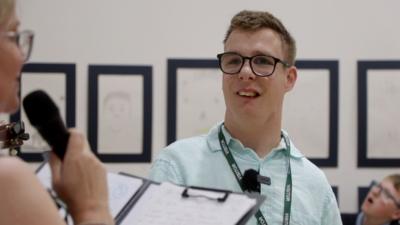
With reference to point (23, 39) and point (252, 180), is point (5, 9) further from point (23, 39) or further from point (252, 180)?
point (252, 180)

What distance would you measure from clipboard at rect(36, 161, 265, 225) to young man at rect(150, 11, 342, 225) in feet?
1.48

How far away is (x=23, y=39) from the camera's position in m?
0.94

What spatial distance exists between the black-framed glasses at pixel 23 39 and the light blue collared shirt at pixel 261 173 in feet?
2.64

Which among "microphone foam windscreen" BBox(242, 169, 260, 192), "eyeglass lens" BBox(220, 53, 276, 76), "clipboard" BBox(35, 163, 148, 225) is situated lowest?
"microphone foam windscreen" BBox(242, 169, 260, 192)

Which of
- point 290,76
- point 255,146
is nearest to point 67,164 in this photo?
point 255,146

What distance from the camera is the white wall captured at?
135 inches

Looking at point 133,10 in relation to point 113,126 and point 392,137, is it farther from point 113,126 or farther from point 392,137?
point 392,137

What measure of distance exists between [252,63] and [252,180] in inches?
14.5

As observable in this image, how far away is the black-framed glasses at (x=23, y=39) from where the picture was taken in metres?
0.92

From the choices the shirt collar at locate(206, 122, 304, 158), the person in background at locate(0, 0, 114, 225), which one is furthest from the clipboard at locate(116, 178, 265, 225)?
the shirt collar at locate(206, 122, 304, 158)

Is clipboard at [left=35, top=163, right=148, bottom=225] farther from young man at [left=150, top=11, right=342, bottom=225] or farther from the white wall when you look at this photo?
the white wall

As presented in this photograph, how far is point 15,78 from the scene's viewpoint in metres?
0.94

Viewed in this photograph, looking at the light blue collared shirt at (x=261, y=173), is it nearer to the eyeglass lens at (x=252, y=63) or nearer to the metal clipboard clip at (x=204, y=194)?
the eyeglass lens at (x=252, y=63)

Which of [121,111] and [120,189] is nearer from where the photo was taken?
[120,189]
